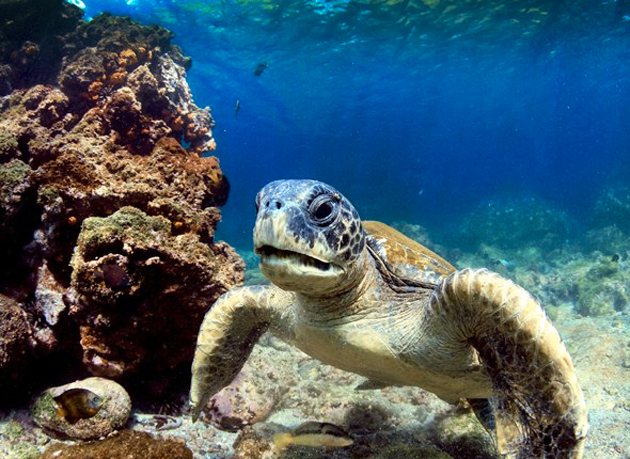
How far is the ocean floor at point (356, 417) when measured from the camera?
9.09 ft

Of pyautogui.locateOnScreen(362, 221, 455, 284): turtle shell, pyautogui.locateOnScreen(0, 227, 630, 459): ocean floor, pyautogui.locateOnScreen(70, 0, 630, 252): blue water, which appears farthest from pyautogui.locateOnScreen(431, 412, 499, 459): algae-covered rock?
pyautogui.locateOnScreen(70, 0, 630, 252): blue water

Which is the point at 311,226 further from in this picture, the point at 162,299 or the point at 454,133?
the point at 454,133

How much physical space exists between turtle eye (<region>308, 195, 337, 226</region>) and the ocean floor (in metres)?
1.65

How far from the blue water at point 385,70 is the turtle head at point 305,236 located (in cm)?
1576

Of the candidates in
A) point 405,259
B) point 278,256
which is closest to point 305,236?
point 278,256

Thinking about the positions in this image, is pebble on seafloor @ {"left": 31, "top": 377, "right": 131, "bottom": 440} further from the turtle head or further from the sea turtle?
the turtle head

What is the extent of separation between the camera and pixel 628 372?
4.52 meters

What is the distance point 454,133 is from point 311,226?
290 feet

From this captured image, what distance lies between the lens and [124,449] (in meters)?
2.51

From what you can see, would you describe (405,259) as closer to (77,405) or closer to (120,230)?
(120,230)

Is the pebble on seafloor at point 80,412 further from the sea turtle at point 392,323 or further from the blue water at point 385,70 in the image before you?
the blue water at point 385,70

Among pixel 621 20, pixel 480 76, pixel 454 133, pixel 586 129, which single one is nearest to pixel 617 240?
pixel 621 20

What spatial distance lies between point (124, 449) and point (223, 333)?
95 centimetres

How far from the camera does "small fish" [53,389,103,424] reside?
108 inches
